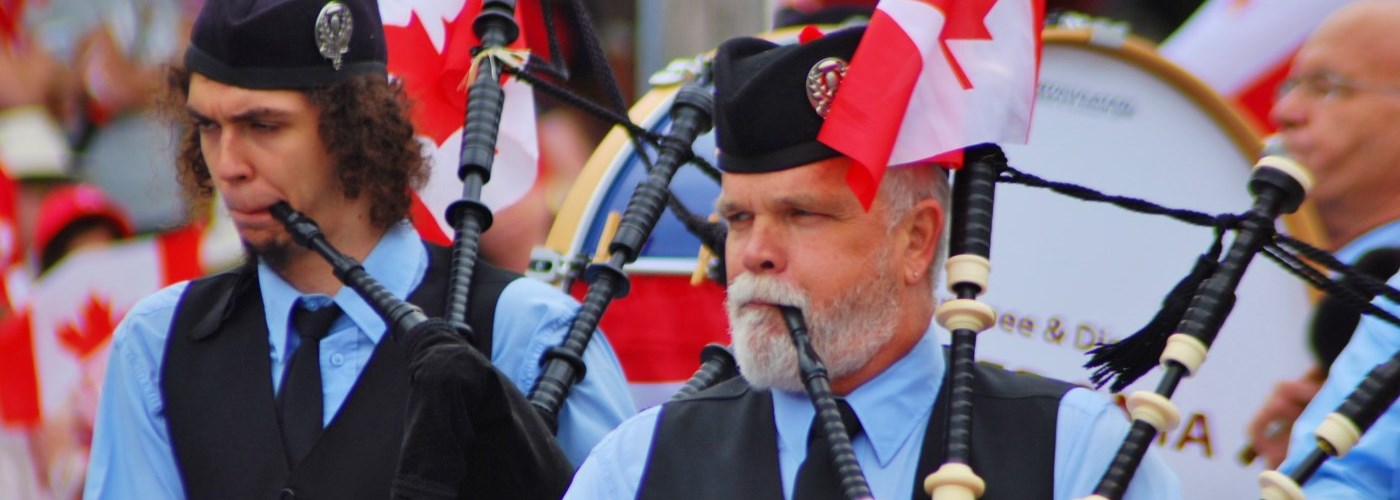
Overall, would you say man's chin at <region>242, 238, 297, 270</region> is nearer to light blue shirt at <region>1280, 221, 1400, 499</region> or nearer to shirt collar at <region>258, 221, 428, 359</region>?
shirt collar at <region>258, 221, 428, 359</region>

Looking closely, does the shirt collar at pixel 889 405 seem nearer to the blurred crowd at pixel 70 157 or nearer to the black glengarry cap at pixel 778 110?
the black glengarry cap at pixel 778 110

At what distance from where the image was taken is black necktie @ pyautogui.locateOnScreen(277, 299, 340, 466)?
10.8 feet

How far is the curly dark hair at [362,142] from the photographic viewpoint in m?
3.49

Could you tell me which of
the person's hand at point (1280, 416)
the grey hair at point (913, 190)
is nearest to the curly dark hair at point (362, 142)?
the grey hair at point (913, 190)

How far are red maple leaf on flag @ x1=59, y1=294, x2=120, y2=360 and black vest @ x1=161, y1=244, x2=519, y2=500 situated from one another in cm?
215

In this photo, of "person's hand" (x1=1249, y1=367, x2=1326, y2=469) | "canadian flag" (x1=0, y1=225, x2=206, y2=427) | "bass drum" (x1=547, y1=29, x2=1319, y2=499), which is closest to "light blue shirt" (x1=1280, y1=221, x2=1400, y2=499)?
"person's hand" (x1=1249, y1=367, x2=1326, y2=469)

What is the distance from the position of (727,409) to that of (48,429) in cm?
343

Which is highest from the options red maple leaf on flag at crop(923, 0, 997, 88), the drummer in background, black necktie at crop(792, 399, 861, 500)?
the drummer in background

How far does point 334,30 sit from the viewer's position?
349 centimetres

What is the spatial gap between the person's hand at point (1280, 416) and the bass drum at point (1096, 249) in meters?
0.47

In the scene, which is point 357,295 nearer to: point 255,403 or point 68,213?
point 255,403

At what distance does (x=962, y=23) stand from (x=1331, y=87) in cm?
163

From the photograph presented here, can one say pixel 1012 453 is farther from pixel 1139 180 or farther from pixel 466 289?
pixel 1139 180

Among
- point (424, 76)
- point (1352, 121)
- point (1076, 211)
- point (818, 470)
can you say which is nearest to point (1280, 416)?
point (1352, 121)
